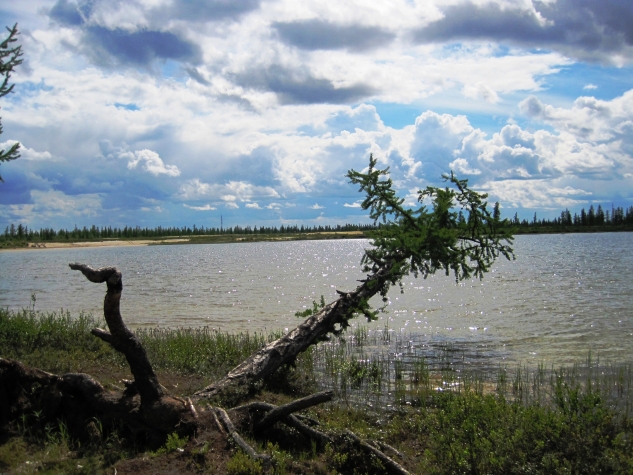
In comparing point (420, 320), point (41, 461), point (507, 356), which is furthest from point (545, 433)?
point (420, 320)

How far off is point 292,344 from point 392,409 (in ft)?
9.42

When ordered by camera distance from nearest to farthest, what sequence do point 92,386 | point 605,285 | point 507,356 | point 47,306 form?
1. point 92,386
2. point 507,356
3. point 47,306
4. point 605,285

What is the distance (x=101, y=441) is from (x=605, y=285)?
1396 inches

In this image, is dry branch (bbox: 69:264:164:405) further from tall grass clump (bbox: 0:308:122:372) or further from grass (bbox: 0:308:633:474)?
tall grass clump (bbox: 0:308:122:372)

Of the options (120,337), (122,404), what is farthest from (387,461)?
(120,337)

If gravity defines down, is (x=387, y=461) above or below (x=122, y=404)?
below

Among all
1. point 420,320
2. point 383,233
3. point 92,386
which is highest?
point 383,233

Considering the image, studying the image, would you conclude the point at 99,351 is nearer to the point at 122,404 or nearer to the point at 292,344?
the point at 292,344

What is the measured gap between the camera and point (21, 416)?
8.21 m

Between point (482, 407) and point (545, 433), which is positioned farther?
point (482, 407)

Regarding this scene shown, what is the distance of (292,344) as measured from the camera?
12359 mm

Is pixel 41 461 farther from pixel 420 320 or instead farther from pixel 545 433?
pixel 420 320

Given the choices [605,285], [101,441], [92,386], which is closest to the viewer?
[101,441]

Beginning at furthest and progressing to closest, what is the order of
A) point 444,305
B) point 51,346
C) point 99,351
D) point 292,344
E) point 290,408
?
point 444,305
point 51,346
point 99,351
point 292,344
point 290,408
